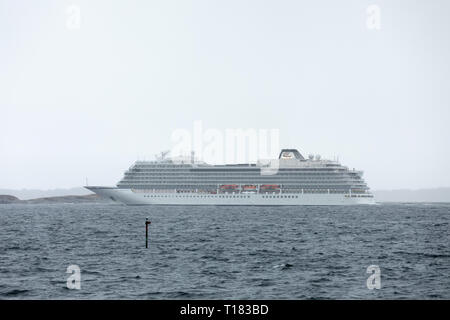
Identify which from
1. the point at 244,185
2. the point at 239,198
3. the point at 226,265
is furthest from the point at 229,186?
the point at 226,265

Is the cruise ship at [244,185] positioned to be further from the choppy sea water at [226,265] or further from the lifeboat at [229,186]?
the choppy sea water at [226,265]

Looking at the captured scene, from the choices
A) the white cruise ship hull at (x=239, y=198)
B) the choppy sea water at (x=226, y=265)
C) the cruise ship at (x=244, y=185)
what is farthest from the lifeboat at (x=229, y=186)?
the choppy sea water at (x=226, y=265)

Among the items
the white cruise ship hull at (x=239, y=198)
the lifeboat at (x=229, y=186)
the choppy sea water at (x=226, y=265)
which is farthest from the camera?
the lifeboat at (x=229, y=186)

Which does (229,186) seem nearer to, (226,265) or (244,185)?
(244,185)

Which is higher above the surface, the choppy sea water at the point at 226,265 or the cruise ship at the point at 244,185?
the cruise ship at the point at 244,185

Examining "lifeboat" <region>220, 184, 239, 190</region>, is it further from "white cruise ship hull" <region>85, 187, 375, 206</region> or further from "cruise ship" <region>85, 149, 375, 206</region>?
"white cruise ship hull" <region>85, 187, 375, 206</region>

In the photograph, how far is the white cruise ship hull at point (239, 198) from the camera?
13088 cm

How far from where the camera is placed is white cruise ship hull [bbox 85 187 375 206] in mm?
130875

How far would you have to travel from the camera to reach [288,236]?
165 ft

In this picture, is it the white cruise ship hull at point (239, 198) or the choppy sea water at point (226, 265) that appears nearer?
the choppy sea water at point (226, 265)

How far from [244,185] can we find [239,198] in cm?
461

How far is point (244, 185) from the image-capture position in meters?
135
